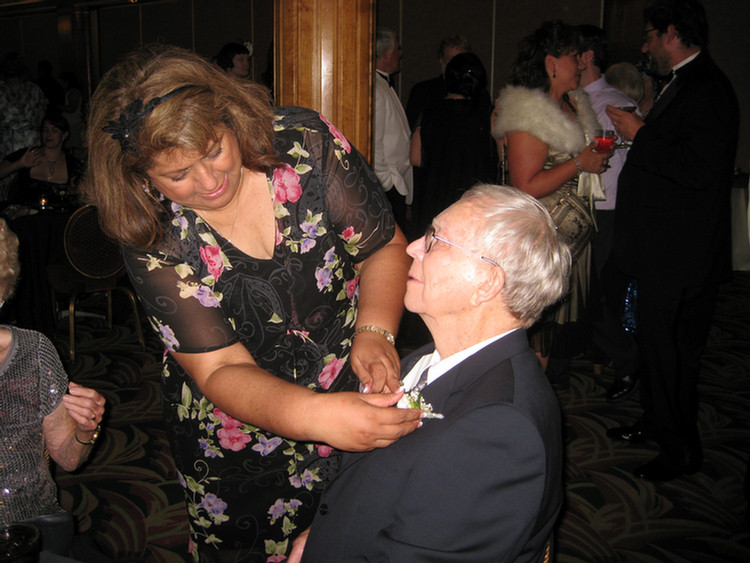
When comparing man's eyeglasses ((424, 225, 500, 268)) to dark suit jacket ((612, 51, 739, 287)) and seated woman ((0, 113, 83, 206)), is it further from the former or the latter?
seated woman ((0, 113, 83, 206))

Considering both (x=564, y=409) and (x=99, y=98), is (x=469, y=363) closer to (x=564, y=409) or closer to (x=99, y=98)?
(x=99, y=98)

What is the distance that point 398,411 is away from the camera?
1.11 meters

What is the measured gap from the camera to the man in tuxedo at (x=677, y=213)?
269 cm

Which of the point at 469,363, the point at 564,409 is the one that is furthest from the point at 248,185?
the point at 564,409

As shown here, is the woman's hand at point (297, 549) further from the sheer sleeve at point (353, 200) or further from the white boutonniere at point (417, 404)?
the sheer sleeve at point (353, 200)

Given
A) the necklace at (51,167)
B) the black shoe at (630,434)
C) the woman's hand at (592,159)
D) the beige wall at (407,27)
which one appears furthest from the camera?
the beige wall at (407,27)

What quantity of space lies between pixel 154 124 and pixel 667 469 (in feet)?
9.58

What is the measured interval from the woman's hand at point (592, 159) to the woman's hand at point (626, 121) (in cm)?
13

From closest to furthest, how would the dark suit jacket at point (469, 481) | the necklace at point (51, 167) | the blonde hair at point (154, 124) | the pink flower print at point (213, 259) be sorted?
the dark suit jacket at point (469, 481)
the blonde hair at point (154, 124)
the pink flower print at point (213, 259)
the necklace at point (51, 167)

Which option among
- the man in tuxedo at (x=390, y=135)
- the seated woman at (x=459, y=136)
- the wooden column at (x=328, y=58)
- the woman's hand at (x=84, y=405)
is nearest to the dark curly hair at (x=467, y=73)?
the seated woman at (x=459, y=136)

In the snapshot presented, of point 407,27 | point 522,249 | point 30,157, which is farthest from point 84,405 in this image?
point 407,27

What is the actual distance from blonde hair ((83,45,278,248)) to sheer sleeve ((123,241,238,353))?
5cm

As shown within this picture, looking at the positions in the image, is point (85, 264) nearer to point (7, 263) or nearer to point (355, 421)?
point (7, 263)

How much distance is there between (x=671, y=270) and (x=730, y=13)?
7.62m
